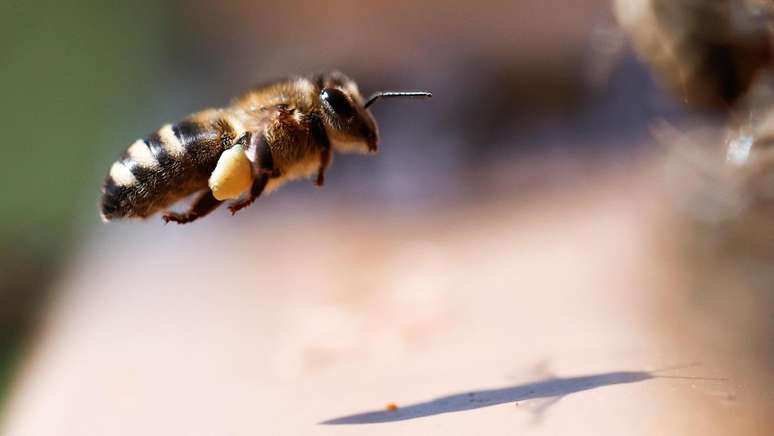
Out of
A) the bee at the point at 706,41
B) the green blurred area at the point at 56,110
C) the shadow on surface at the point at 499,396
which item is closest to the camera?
the shadow on surface at the point at 499,396

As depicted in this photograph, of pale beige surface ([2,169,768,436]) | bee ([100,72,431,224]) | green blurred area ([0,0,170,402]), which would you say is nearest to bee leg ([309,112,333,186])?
bee ([100,72,431,224])

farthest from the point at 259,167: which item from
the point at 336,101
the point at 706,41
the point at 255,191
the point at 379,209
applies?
the point at 379,209

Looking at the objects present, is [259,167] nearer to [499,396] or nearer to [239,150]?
[239,150]

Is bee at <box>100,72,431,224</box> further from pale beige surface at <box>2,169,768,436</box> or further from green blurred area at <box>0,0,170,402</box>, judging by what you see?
green blurred area at <box>0,0,170,402</box>

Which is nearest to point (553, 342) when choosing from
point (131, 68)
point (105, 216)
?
point (105, 216)

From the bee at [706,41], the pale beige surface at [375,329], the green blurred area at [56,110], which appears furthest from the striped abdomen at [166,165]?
the green blurred area at [56,110]

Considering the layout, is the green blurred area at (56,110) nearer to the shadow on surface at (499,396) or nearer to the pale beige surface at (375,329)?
the pale beige surface at (375,329)

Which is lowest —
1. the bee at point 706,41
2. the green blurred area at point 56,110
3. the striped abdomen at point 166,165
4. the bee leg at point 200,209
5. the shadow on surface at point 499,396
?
the shadow on surface at point 499,396
